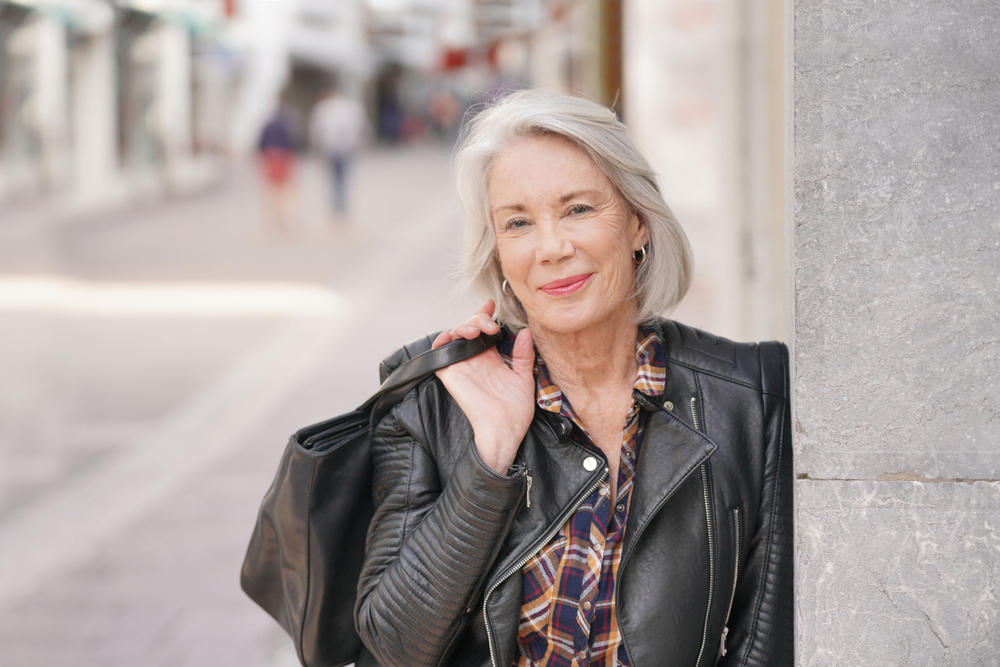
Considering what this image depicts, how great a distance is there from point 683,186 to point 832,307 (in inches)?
378

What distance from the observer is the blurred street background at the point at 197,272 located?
4.98 metres

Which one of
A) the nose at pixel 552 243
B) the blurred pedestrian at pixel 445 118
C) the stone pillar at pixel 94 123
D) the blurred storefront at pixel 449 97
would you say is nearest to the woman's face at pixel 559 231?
the nose at pixel 552 243

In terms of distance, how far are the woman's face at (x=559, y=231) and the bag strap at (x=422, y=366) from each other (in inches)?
5.9

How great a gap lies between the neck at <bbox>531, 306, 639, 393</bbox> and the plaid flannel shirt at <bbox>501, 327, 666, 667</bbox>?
0.20m

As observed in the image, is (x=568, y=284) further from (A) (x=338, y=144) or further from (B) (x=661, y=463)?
(A) (x=338, y=144)

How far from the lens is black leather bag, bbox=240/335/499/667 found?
80.2 inches

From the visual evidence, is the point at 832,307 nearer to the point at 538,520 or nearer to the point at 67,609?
the point at 538,520

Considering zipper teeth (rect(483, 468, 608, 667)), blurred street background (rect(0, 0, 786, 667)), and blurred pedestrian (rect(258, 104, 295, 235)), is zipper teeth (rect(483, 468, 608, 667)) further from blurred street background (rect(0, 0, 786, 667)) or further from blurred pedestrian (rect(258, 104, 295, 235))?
blurred pedestrian (rect(258, 104, 295, 235))

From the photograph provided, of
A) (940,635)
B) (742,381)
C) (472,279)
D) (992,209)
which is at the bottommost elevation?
(940,635)

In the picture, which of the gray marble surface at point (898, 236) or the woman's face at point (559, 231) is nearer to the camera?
the gray marble surface at point (898, 236)

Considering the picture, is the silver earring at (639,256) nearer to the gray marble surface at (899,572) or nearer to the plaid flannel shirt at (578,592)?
the plaid flannel shirt at (578,592)

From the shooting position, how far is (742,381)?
2.17 metres

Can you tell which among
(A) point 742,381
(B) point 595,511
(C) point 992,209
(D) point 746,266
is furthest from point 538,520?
(D) point 746,266

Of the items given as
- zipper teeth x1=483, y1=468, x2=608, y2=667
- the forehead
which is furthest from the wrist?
the forehead
